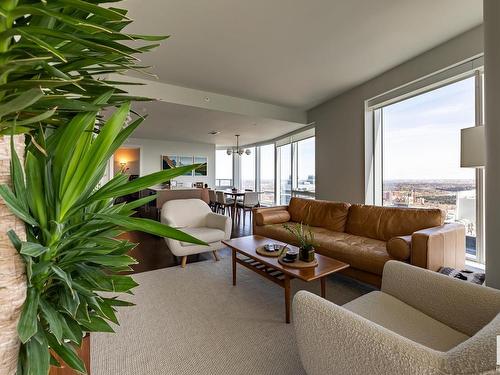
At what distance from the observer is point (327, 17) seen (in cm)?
243

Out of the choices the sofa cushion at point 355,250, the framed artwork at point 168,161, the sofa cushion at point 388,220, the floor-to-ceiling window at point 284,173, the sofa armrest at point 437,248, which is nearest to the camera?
the sofa armrest at point 437,248

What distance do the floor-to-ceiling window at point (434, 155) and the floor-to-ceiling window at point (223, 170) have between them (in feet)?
23.8

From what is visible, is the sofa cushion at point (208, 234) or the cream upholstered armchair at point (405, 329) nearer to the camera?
the cream upholstered armchair at point (405, 329)

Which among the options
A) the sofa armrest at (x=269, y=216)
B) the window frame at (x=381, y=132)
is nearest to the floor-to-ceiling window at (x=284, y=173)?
the window frame at (x=381, y=132)

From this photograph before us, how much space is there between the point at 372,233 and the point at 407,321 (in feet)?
5.92

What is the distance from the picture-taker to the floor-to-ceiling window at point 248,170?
9.45 meters

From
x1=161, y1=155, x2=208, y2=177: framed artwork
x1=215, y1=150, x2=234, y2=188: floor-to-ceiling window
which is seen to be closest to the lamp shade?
x1=161, y1=155, x2=208, y2=177: framed artwork

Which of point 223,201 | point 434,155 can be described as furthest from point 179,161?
point 434,155

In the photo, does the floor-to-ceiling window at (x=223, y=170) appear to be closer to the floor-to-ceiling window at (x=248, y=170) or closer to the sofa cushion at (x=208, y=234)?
the floor-to-ceiling window at (x=248, y=170)

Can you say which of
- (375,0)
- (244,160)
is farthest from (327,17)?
(244,160)

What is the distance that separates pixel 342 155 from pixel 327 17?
2603 millimetres

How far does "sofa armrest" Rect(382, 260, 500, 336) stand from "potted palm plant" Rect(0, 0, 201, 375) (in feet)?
4.47

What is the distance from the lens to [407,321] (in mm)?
1211

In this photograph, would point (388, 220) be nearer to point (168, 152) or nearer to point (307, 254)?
point (307, 254)
